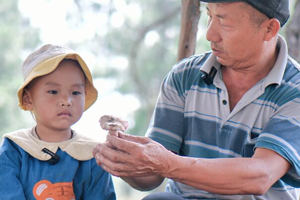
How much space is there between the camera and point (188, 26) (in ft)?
9.11

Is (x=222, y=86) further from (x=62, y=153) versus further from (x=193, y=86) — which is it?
(x=62, y=153)

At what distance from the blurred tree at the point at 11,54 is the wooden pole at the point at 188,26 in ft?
27.2

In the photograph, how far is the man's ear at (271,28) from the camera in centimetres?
212

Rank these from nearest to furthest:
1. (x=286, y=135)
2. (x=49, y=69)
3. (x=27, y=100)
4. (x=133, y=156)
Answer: (x=133, y=156), (x=286, y=135), (x=49, y=69), (x=27, y=100)

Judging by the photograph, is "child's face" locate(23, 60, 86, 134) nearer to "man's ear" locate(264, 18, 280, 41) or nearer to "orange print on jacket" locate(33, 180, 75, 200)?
"orange print on jacket" locate(33, 180, 75, 200)

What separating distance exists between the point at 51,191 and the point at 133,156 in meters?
0.58

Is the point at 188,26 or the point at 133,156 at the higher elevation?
the point at 188,26

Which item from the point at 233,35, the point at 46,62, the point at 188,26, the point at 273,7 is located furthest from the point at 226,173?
the point at 188,26

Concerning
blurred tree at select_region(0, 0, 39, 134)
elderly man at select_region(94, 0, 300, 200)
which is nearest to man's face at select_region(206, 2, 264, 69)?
elderly man at select_region(94, 0, 300, 200)

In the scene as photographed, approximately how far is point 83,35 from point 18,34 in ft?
4.74

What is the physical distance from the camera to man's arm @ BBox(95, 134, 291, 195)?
179 centimetres

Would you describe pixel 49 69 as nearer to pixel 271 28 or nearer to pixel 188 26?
pixel 188 26

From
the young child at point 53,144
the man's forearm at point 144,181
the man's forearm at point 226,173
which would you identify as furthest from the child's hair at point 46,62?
the man's forearm at point 226,173

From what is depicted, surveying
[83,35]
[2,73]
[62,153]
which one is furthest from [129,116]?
[62,153]
